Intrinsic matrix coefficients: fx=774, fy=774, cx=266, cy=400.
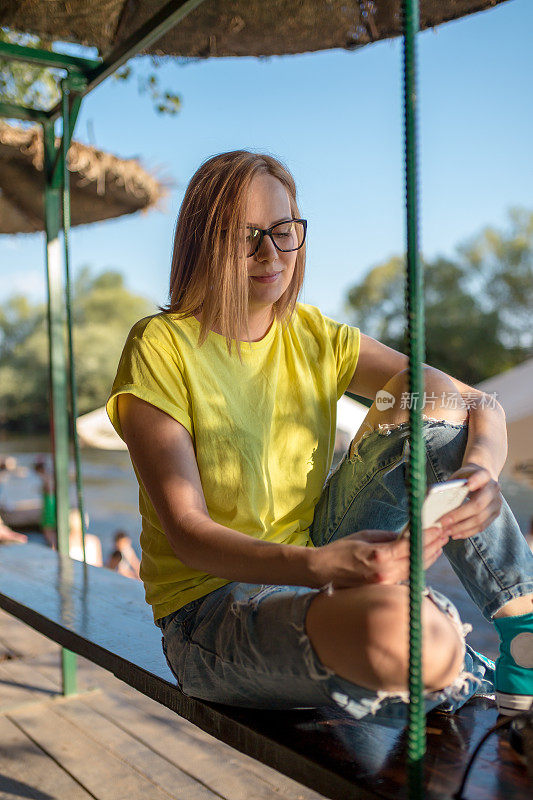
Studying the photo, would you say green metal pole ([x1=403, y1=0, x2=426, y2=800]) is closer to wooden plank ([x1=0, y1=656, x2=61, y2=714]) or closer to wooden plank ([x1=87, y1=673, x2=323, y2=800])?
wooden plank ([x1=87, y1=673, x2=323, y2=800])

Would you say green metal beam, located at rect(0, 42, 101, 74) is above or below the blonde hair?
above

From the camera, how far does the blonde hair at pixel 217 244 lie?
1284mm

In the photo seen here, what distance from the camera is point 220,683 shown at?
3.76 ft

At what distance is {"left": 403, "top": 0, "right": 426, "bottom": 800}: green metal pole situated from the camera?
866mm

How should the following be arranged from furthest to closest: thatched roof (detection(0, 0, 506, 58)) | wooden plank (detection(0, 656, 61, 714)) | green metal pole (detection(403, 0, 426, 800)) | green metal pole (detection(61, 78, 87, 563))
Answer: wooden plank (detection(0, 656, 61, 714)) < green metal pole (detection(61, 78, 87, 563)) < thatched roof (detection(0, 0, 506, 58)) < green metal pole (detection(403, 0, 426, 800))

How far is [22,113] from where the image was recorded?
2.72 m

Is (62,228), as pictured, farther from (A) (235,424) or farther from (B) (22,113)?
(A) (235,424)

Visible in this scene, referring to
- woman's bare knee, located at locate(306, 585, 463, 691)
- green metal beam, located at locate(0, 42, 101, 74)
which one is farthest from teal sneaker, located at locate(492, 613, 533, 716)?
green metal beam, located at locate(0, 42, 101, 74)

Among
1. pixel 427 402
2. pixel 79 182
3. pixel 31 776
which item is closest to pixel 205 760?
pixel 31 776

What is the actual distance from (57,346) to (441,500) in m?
2.17

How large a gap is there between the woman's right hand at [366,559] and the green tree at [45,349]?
27.6m

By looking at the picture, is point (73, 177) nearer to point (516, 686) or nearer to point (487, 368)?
point (516, 686)

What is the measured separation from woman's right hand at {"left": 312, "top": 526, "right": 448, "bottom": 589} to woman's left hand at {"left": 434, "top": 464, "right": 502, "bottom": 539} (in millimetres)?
69

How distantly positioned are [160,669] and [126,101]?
3898 cm
